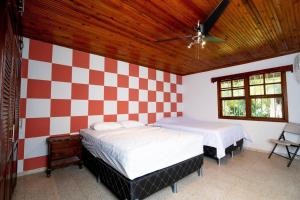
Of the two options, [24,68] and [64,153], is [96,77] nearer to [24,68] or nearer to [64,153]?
[24,68]

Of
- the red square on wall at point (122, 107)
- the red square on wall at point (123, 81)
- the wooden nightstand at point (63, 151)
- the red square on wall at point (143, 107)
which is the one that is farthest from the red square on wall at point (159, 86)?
the wooden nightstand at point (63, 151)

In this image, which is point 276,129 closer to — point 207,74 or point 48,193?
point 207,74

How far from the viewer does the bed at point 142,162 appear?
1588 millimetres

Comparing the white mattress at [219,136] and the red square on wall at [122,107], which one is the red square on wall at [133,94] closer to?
the red square on wall at [122,107]

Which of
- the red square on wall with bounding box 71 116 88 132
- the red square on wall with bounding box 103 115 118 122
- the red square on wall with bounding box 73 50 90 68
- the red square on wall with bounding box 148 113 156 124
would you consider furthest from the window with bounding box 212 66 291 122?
the red square on wall with bounding box 71 116 88 132

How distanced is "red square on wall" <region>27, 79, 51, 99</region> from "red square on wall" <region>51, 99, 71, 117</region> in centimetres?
17

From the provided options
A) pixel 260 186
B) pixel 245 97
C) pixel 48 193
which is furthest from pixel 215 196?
pixel 245 97

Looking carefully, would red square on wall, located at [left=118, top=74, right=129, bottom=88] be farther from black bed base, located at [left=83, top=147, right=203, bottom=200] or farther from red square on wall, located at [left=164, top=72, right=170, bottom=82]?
black bed base, located at [left=83, top=147, right=203, bottom=200]

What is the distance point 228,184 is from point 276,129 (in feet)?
7.77

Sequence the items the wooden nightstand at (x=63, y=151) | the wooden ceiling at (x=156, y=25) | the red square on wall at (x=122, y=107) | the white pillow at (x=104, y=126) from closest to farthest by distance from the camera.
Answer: the wooden ceiling at (x=156, y=25), the wooden nightstand at (x=63, y=151), the white pillow at (x=104, y=126), the red square on wall at (x=122, y=107)

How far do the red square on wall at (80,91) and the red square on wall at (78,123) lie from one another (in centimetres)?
45

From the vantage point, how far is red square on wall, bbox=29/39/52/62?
8.50ft

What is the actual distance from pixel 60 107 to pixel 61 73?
Answer: 67 centimetres

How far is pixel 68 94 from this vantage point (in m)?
2.93
